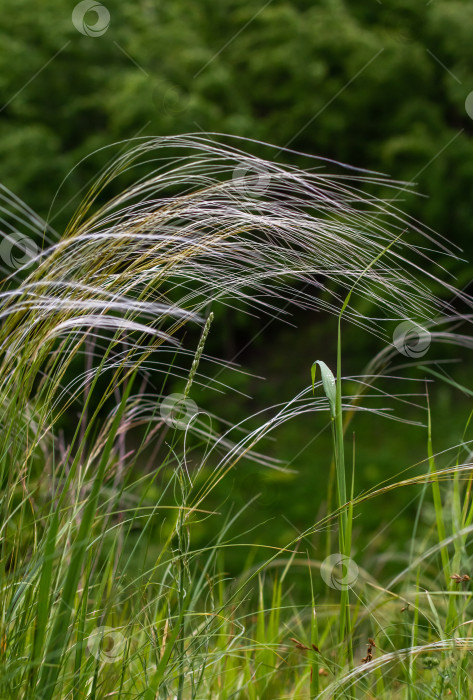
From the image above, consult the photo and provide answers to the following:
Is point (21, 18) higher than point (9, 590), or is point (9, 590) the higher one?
point (21, 18)

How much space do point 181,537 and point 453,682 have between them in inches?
23.4

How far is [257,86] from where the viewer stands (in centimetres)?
858

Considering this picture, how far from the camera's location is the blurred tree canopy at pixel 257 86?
7.35 m

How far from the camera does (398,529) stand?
21.5 feet

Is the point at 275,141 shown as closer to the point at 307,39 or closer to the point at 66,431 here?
the point at 307,39

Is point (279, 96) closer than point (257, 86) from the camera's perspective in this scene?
Yes

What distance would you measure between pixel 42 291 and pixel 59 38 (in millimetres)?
7436

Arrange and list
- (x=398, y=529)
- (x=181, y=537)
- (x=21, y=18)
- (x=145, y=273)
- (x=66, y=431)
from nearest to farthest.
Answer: (x=181, y=537) < (x=145, y=273) < (x=398, y=529) < (x=66, y=431) < (x=21, y=18)

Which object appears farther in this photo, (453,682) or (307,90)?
(307,90)

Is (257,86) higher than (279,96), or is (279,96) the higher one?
(257,86)

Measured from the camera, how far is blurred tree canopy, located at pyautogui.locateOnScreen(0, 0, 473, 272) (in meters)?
7.35

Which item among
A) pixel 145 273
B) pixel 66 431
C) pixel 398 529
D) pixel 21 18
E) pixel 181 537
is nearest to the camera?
pixel 181 537

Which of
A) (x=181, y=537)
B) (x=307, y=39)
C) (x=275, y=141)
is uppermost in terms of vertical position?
(x=307, y=39)

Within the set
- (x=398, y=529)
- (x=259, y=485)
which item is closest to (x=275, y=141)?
(x=259, y=485)
